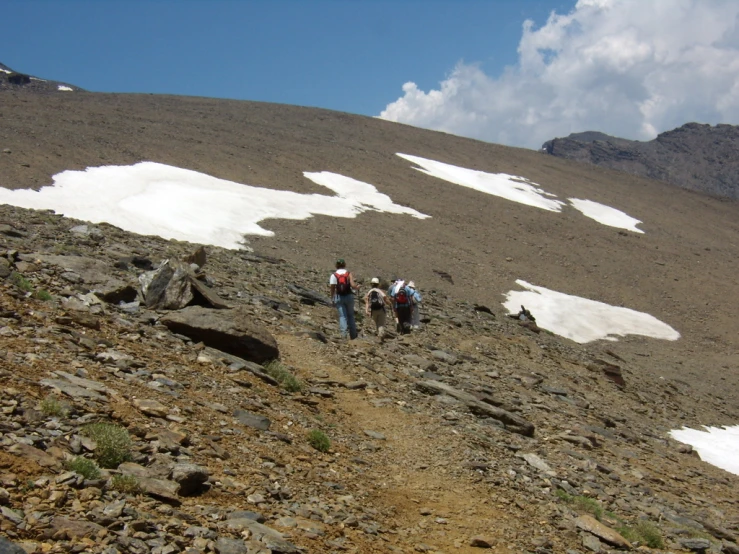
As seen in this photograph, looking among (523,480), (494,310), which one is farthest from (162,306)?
(494,310)

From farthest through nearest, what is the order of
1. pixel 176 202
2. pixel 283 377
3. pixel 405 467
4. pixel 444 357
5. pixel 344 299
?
pixel 176 202, pixel 444 357, pixel 344 299, pixel 283 377, pixel 405 467

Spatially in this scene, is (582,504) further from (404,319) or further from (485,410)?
(404,319)

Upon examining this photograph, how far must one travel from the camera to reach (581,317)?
31.6m

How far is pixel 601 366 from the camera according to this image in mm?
20984

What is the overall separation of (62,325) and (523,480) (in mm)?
6762

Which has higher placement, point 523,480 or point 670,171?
point 670,171

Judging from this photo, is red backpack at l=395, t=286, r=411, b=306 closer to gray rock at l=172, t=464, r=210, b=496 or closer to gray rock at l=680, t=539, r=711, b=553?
gray rock at l=680, t=539, r=711, b=553

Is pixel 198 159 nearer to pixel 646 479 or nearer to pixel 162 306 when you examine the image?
pixel 162 306

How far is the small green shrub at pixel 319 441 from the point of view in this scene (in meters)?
8.34

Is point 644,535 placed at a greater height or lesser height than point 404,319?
lesser

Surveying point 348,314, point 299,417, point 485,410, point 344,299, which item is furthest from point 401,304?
point 299,417

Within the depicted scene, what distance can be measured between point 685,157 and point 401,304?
422ft

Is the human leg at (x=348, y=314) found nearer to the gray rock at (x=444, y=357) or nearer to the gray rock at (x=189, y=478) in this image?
the gray rock at (x=444, y=357)

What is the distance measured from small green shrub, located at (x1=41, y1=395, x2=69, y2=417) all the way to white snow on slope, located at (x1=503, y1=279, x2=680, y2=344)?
976 inches
